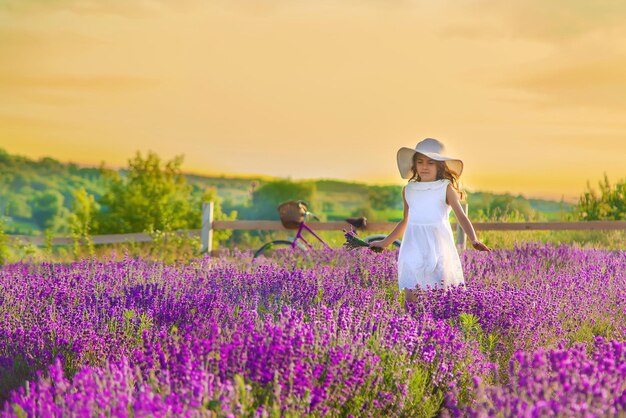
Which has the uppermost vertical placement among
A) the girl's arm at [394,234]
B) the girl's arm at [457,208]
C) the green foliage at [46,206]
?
the girl's arm at [457,208]

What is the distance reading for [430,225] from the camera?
21.3 feet

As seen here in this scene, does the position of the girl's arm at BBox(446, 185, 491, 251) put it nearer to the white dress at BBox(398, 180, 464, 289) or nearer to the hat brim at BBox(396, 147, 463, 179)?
the white dress at BBox(398, 180, 464, 289)

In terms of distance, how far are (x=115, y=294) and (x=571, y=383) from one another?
12.8 feet

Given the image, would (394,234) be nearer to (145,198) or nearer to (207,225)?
(207,225)

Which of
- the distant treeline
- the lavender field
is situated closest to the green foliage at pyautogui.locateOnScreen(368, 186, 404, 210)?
the distant treeline

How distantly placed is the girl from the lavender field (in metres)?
0.42

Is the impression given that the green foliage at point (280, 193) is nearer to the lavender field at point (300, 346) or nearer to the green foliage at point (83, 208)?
the green foliage at point (83, 208)

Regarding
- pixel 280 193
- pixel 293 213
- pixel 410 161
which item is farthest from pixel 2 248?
pixel 280 193

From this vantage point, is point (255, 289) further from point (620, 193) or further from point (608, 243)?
point (620, 193)

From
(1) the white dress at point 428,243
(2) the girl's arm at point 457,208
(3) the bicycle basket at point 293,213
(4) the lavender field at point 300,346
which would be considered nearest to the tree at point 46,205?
(3) the bicycle basket at point 293,213

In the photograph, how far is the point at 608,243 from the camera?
582 inches

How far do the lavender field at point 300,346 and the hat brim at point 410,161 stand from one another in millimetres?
1075

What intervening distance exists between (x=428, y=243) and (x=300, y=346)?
3.00 metres

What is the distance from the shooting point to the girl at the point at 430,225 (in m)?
6.43
